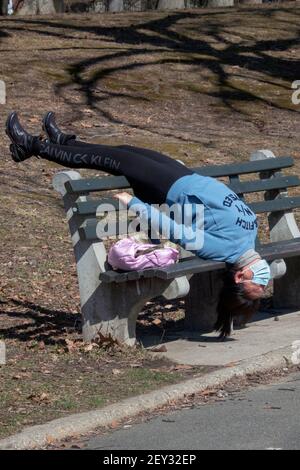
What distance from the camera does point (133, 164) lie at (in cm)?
845

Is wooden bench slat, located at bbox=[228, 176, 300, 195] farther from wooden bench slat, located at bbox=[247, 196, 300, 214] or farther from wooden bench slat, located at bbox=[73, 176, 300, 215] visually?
wooden bench slat, located at bbox=[247, 196, 300, 214]

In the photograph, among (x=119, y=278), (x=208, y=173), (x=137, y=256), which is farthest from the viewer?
(x=208, y=173)

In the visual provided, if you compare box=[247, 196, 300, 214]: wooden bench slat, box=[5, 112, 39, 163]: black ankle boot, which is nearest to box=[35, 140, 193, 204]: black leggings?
box=[5, 112, 39, 163]: black ankle boot

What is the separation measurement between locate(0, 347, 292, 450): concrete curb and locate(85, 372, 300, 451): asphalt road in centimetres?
15

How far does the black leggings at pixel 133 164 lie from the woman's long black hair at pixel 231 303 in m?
0.82

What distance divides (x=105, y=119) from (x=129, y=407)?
28.5ft

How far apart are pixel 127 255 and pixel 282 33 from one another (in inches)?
548

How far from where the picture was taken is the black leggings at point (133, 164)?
8203 mm

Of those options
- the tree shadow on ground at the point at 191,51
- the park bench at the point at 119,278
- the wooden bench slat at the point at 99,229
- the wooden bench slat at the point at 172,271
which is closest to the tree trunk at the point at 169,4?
the tree shadow on ground at the point at 191,51

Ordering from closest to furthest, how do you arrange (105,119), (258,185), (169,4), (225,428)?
(225,428), (258,185), (105,119), (169,4)

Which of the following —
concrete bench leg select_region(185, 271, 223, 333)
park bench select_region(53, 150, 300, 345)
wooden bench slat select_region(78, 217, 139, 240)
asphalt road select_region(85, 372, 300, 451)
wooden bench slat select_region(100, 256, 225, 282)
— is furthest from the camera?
concrete bench leg select_region(185, 271, 223, 333)

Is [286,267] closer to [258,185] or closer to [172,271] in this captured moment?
[258,185]

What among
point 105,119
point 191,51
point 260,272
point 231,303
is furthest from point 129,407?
point 191,51

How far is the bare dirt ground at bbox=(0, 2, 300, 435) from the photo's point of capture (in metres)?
7.53
